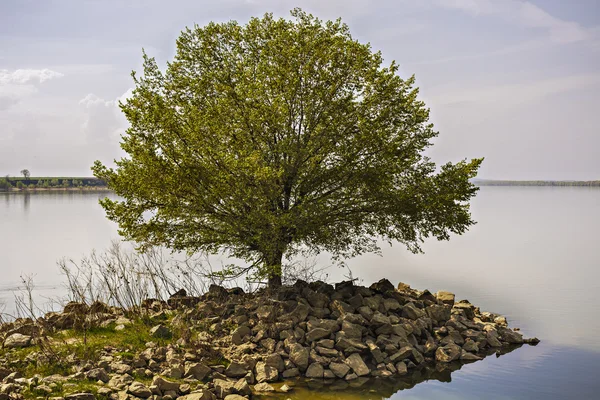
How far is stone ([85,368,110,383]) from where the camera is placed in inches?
555

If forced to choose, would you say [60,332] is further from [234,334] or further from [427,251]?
[427,251]

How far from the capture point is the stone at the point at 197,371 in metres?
15.1

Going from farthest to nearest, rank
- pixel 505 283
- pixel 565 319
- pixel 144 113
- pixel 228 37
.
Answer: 1. pixel 505 283
2. pixel 565 319
3. pixel 228 37
4. pixel 144 113

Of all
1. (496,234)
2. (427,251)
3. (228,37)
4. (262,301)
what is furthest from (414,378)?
(496,234)

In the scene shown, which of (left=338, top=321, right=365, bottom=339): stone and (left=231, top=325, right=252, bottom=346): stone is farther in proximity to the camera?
(left=338, top=321, right=365, bottom=339): stone

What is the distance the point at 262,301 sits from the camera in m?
19.0

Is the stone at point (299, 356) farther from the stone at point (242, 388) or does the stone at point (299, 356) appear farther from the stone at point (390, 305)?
the stone at point (390, 305)

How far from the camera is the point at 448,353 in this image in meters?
18.3

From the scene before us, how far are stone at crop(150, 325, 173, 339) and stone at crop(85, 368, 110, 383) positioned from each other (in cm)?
299

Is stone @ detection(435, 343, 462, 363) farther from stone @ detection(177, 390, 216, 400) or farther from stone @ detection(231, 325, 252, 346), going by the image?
stone @ detection(177, 390, 216, 400)

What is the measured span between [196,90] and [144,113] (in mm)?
2002

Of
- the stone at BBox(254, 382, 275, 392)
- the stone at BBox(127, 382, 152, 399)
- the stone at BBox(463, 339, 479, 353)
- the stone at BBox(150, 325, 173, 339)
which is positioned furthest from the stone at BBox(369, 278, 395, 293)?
the stone at BBox(127, 382, 152, 399)

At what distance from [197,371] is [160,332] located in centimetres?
263

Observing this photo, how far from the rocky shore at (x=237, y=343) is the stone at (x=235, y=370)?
0.09 ft
